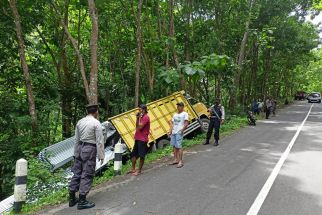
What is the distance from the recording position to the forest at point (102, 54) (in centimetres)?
1248

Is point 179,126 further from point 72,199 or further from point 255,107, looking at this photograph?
point 255,107

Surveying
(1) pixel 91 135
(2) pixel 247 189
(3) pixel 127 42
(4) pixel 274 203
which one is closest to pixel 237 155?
(2) pixel 247 189

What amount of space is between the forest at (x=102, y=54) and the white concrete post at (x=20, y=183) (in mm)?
3566

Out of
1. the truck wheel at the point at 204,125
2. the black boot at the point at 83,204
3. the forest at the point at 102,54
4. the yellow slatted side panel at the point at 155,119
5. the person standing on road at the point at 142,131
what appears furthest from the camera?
the truck wheel at the point at 204,125

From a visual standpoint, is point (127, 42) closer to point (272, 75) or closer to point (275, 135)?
point (275, 135)

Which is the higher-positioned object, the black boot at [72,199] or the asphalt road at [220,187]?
the black boot at [72,199]

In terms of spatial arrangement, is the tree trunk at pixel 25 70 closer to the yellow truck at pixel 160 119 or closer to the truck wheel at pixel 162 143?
the yellow truck at pixel 160 119

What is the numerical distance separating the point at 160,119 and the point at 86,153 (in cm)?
723

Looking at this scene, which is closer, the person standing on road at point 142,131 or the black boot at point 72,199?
the black boot at point 72,199

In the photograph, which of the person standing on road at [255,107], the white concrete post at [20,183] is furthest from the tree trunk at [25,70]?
the person standing on road at [255,107]

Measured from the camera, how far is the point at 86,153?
6871 millimetres

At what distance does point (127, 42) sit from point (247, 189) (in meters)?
13.6

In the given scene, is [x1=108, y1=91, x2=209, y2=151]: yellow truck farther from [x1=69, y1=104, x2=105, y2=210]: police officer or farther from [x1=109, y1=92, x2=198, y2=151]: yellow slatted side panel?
[x1=69, y1=104, x2=105, y2=210]: police officer

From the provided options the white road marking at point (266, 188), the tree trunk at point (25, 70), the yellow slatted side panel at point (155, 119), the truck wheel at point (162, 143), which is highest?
the tree trunk at point (25, 70)
